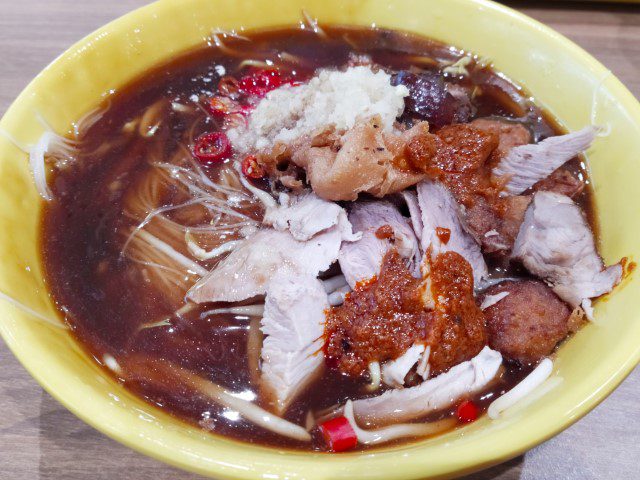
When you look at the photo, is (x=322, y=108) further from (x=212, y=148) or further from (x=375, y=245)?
(x=375, y=245)

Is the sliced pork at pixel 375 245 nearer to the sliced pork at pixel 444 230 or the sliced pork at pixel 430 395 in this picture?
the sliced pork at pixel 444 230

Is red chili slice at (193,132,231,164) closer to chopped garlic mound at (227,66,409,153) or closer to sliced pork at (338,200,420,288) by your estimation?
chopped garlic mound at (227,66,409,153)

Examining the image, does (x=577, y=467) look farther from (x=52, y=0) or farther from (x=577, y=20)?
(x=52, y=0)

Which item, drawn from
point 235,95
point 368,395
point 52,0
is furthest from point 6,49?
point 368,395

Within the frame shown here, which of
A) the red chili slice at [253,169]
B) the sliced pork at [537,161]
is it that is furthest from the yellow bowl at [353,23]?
Result: the red chili slice at [253,169]

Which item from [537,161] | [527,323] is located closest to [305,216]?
[527,323]

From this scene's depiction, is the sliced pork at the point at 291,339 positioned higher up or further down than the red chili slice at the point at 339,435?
higher up

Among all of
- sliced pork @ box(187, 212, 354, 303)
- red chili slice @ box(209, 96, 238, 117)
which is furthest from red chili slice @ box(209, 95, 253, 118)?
sliced pork @ box(187, 212, 354, 303)
